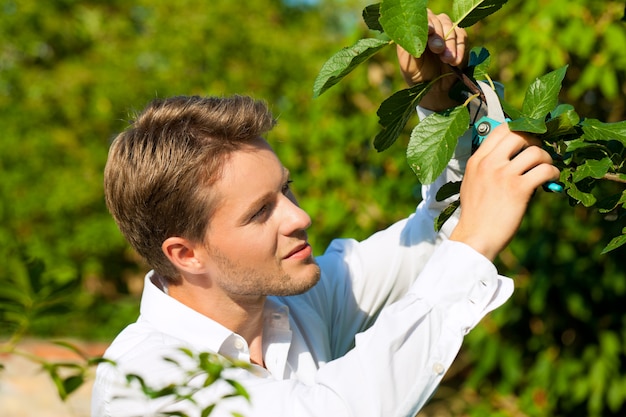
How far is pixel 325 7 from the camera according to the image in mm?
8555

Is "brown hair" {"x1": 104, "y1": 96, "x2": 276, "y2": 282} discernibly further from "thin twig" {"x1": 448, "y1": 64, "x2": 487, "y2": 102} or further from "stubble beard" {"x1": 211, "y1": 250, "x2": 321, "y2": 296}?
"thin twig" {"x1": 448, "y1": 64, "x2": 487, "y2": 102}

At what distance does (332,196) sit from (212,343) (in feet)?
7.31

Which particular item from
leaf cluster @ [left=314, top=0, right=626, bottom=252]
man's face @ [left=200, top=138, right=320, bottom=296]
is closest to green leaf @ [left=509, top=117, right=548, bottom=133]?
leaf cluster @ [left=314, top=0, right=626, bottom=252]

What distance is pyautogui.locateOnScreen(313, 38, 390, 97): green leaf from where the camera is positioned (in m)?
1.62

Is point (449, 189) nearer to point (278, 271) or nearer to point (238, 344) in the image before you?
point (278, 271)

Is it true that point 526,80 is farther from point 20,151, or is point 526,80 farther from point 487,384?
point 20,151

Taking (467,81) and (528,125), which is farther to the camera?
(467,81)

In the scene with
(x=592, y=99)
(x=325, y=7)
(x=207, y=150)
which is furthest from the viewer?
(x=325, y=7)

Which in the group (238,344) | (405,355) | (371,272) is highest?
(405,355)

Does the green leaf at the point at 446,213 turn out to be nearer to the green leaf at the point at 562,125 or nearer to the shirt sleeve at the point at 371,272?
the green leaf at the point at 562,125

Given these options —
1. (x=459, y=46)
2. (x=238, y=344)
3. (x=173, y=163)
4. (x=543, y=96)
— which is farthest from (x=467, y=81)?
(x=238, y=344)

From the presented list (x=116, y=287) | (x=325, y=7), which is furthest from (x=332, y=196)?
(x=325, y=7)

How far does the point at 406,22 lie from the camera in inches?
59.8

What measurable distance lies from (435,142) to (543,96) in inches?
8.2
